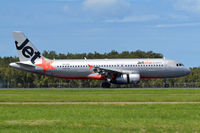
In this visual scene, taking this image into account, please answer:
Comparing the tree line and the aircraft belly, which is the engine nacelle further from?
the tree line

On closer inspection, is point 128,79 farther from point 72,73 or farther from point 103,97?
point 103,97

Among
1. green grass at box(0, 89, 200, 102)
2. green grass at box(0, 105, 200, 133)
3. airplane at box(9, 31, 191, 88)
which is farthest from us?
airplane at box(9, 31, 191, 88)

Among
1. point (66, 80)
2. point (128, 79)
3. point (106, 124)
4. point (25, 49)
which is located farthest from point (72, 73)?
point (106, 124)

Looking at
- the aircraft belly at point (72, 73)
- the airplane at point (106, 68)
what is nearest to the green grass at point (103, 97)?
the airplane at point (106, 68)

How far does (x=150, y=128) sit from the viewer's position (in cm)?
1573

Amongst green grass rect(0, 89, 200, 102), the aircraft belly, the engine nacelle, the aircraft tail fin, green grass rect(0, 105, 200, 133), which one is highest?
the aircraft tail fin

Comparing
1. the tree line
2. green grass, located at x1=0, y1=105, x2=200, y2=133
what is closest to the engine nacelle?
the tree line

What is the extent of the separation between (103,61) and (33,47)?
484 inches

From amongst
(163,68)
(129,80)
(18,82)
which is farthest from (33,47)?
(18,82)

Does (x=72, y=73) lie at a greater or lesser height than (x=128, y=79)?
greater

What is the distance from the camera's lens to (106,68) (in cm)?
6341

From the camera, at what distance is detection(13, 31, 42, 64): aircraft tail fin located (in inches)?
2594

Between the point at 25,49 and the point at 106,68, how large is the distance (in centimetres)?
1423

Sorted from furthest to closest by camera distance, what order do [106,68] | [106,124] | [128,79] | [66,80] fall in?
[66,80]
[106,68]
[128,79]
[106,124]
